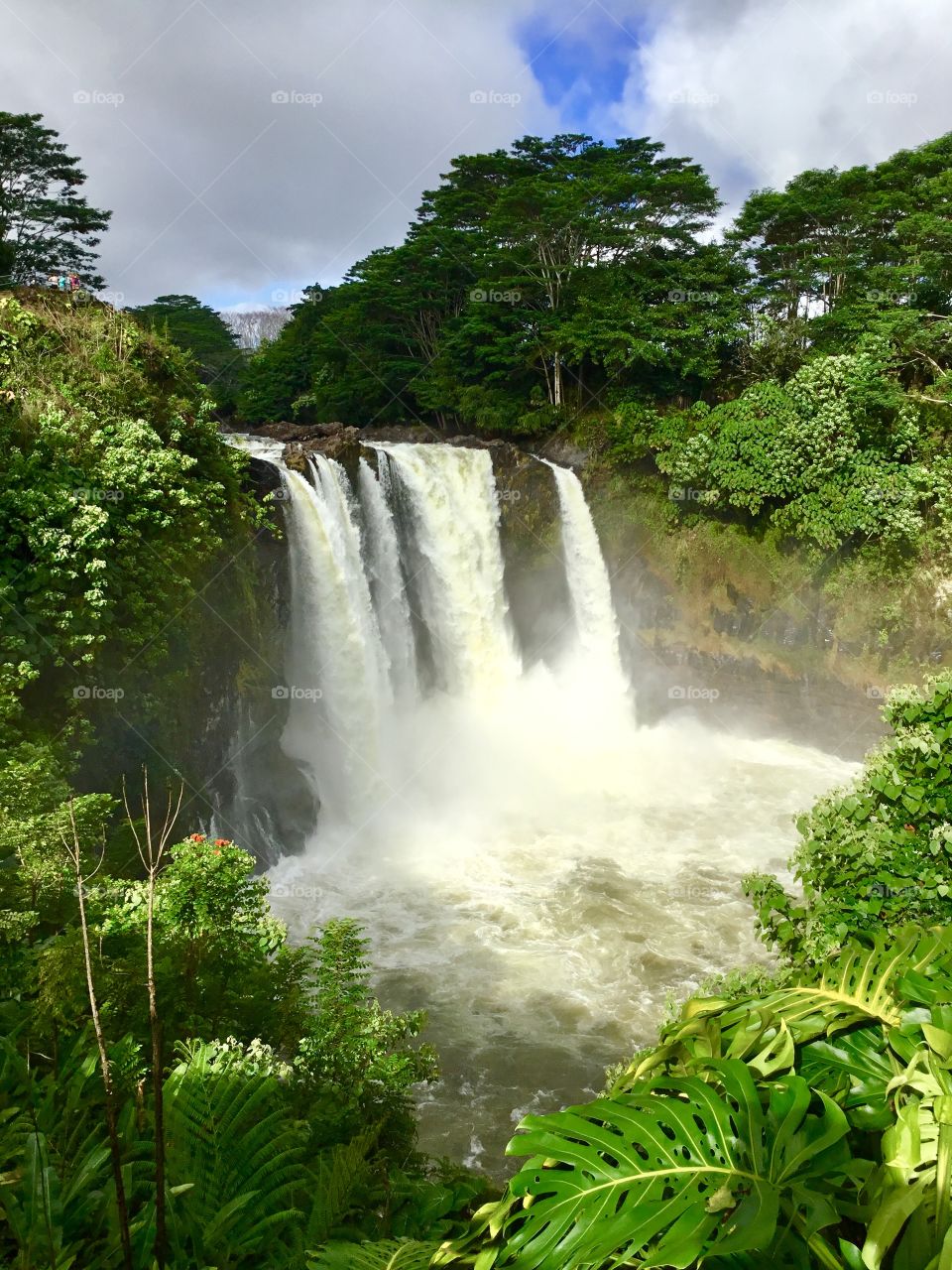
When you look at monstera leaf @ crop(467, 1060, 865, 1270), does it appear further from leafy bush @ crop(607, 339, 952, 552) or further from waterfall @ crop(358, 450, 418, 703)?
leafy bush @ crop(607, 339, 952, 552)

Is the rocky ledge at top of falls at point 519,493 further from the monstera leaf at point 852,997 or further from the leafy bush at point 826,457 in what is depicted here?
the monstera leaf at point 852,997

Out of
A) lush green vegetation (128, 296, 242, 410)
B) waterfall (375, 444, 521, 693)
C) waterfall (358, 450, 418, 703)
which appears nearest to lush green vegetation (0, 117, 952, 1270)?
waterfall (358, 450, 418, 703)

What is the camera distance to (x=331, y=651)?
12.9 metres

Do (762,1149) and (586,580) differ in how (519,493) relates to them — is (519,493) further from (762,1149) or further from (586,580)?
(762,1149)

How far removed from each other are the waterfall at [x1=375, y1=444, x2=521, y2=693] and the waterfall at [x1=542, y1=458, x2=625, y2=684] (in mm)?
1788

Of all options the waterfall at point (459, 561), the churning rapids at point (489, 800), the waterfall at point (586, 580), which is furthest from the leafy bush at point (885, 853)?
the waterfall at point (586, 580)

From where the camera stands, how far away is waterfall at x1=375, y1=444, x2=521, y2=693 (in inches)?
591

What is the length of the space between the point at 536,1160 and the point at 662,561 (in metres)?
16.6

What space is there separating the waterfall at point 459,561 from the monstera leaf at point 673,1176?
45.4 ft

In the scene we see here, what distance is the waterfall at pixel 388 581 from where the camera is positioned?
13750 millimetres

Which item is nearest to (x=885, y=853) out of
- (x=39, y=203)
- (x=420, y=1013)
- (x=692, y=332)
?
(x=420, y=1013)

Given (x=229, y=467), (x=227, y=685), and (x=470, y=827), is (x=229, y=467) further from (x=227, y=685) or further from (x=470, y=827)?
(x=470, y=827)

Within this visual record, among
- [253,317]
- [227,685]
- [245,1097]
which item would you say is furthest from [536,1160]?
[253,317]

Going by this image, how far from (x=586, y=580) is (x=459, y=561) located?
10.9 ft
